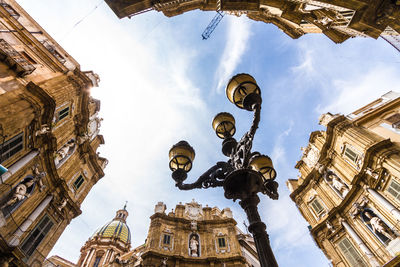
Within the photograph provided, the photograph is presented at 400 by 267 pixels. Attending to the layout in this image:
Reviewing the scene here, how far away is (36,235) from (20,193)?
330 centimetres

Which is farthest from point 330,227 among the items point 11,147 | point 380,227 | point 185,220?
point 11,147

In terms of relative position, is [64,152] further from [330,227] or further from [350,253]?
[350,253]

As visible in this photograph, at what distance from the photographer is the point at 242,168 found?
13.1 ft

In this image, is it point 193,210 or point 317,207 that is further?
point 193,210

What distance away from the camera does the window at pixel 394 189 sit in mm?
11848

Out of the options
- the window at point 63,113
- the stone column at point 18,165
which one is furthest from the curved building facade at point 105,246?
the stone column at point 18,165

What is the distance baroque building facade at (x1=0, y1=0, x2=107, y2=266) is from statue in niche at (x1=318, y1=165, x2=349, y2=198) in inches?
820

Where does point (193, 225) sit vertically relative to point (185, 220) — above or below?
below

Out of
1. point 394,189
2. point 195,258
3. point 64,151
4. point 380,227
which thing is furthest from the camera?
point 195,258

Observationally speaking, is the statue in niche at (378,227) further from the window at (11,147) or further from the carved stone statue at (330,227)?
the window at (11,147)

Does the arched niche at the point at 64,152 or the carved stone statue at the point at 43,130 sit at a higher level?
the arched niche at the point at 64,152

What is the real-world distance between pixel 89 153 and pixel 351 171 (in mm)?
22163

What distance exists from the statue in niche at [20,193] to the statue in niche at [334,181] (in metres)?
21.4

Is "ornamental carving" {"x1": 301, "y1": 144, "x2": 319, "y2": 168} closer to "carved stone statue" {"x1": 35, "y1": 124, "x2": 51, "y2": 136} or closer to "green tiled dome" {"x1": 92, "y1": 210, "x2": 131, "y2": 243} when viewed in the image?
"carved stone statue" {"x1": 35, "y1": 124, "x2": 51, "y2": 136}
